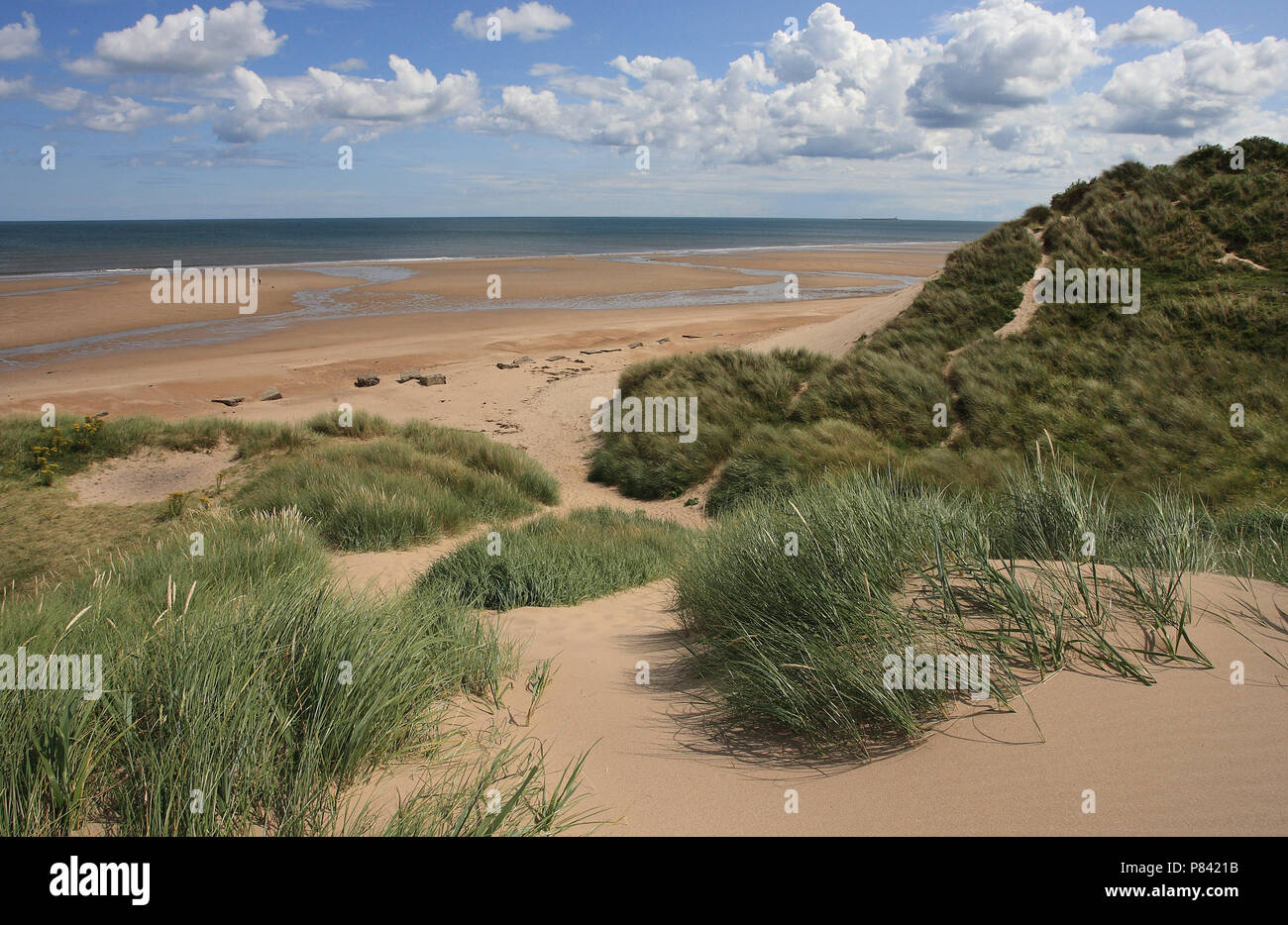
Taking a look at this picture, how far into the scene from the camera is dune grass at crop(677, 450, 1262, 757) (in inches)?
137

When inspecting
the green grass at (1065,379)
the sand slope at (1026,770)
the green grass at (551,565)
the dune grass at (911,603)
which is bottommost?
the green grass at (551,565)

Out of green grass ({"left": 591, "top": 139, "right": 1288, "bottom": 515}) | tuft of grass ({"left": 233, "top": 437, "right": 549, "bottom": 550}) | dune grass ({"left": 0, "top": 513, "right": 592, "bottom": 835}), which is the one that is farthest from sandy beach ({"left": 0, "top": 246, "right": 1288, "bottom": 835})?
green grass ({"left": 591, "top": 139, "right": 1288, "bottom": 515})

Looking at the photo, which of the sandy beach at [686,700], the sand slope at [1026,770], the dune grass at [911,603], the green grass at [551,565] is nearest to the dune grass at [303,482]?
the sandy beach at [686,700]

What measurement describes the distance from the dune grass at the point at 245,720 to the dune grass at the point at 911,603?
4.24 ft

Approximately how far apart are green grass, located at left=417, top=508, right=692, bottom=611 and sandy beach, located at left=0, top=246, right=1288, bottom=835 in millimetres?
311

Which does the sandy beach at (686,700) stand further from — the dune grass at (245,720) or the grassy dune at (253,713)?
the dune grass at (245,720)

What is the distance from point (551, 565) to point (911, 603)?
375 cm

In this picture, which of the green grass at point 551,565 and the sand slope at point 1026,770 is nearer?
the sand slope at point 1026,770

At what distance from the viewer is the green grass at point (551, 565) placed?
666 cm

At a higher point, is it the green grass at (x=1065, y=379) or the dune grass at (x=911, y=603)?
the green grass at (x=1065, y=379)

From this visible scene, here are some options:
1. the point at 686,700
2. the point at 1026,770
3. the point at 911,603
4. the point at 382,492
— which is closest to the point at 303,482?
the point at 382,492

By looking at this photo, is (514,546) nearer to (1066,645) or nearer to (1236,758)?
(1066,645)

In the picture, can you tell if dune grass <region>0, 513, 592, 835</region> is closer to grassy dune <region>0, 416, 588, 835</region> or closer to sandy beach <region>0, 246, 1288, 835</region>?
grassy dune <region>0, 416, 588, 835</region>
